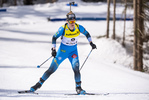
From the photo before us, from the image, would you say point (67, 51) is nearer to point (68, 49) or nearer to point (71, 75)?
point (68, 49)

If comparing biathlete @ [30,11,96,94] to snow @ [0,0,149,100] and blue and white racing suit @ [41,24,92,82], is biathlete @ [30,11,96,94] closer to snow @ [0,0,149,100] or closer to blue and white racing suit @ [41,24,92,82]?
blue and white racing suit @ [41,24,92,82]

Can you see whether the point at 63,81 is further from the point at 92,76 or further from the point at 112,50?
the point at 112,50

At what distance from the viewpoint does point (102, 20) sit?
107ft

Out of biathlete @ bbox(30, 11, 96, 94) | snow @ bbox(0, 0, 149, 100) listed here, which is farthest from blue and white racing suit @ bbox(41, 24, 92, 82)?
snow @ bbox(0, 0, 149, 100)

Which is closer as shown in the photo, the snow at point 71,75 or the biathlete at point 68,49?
the biathlete at point 68,49

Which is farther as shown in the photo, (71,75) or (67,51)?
(71,75)

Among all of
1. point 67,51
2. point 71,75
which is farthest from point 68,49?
point 71,75

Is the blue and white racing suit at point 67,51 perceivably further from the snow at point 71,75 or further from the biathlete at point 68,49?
the snow at point 71,75

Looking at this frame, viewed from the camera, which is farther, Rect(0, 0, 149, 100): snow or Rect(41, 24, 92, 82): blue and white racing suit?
Rect(0, 0, 149, 100): snow

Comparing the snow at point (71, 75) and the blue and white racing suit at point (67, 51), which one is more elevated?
the blue and white racing suit at point (67, 51)

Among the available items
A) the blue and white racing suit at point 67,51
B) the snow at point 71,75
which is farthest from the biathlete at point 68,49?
the snow at point 71,75

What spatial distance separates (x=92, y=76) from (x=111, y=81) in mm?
1090

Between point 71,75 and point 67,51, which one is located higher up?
point 67,51

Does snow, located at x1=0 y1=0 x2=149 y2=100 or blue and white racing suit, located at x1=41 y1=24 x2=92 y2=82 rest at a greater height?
blue and white racing suit, located at x1=41 y1=24 x2=92 y2=82
